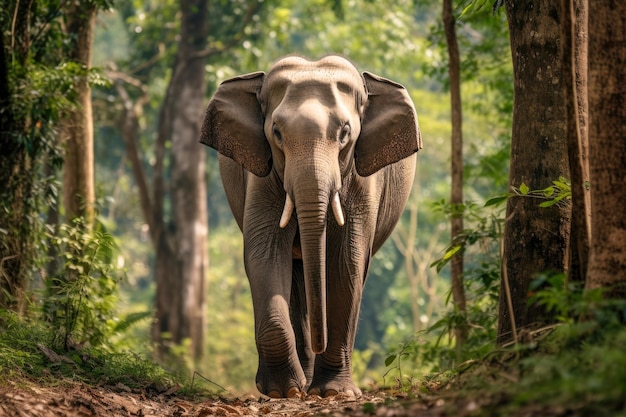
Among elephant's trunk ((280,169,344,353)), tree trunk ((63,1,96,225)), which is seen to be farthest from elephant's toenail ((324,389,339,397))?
tree trunk ((63,1,96,225))

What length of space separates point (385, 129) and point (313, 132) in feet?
3.08

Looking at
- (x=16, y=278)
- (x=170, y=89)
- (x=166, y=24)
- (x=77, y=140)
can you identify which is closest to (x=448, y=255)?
(x=16, y=278)

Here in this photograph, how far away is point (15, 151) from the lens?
862 cm

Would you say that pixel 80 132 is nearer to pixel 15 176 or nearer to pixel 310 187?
pixel 15 176

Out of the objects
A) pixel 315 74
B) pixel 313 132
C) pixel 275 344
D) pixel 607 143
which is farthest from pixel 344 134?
pixel 607 143

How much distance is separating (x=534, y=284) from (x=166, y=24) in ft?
54.5

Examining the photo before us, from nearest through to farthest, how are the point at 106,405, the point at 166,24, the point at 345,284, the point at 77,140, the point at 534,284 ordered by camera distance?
the point at 534,284
the point at 106,405
the point at 345,284
the point at 77,140
the point at 166,24

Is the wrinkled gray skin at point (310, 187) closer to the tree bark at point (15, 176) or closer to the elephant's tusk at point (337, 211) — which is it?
the elephant's tusk at point (337, 211)

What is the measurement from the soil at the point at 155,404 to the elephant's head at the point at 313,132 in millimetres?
506

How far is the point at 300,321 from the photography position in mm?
8422

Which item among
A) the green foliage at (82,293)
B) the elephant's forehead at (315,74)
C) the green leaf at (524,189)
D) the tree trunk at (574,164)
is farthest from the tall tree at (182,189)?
the tree trunk at (574,164)

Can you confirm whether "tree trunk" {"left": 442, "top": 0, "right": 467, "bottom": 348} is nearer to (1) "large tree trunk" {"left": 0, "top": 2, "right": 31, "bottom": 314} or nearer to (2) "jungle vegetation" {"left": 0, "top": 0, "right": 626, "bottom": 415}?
(2) "jungle vegetation" {"left": 0, "top": 0, "right": 626, "bottom": 415}

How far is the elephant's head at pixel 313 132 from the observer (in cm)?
680

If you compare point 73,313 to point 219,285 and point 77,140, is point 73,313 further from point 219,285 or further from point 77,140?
point 219,285
